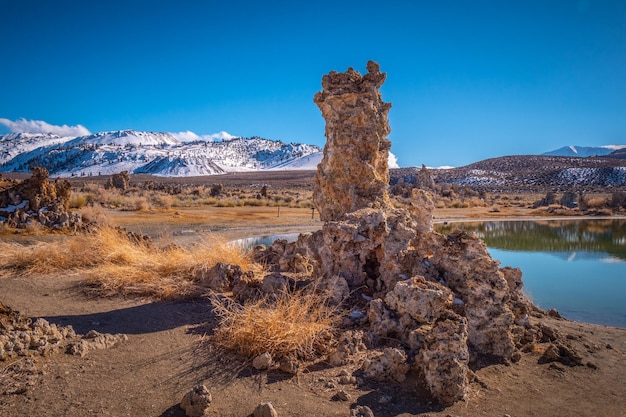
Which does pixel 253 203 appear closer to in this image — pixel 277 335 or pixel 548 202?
pixel 548 202

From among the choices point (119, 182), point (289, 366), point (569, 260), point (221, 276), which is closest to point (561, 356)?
point (289, 366)

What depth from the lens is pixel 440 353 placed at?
129 inches

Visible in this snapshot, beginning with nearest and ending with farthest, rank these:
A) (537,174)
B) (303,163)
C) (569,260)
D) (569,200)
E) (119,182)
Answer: (569,260)
(569,200)
(119,182)
(537,174)
(303,163)

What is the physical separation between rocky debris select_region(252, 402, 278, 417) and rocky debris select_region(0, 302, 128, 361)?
1828 mm

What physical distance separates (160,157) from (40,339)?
449ft

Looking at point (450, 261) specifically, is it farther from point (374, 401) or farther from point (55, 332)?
point (55, 332)

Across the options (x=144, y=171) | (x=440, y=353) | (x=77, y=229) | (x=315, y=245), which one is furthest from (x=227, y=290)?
(x=144, y=171)

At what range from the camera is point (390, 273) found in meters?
5.18

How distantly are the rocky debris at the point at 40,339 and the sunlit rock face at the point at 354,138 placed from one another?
12.5ft

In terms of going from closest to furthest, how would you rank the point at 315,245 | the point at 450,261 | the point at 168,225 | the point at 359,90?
the point at 450,261
the point at 315,245
the point at 359,90
the point at 168,225

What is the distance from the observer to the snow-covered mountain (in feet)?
403

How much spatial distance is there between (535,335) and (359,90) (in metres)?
4.16

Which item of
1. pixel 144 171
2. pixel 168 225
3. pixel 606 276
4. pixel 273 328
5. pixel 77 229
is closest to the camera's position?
pixel 273 328

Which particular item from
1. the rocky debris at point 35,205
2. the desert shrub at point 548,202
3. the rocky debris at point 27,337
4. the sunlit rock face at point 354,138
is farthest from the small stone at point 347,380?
the desert shrub at point 548,202
